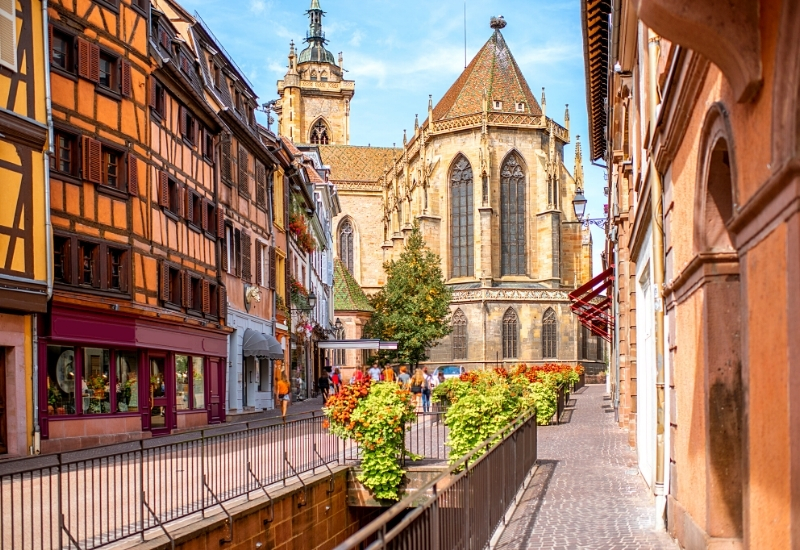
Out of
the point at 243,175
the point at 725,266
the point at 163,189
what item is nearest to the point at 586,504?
the point at 725,266

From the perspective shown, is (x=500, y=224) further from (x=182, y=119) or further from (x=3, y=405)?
(x=3, y=405)

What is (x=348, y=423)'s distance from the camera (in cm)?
1502

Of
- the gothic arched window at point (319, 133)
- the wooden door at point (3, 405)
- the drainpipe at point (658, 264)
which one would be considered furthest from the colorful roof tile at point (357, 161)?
the drainpipe at point (658, 264)

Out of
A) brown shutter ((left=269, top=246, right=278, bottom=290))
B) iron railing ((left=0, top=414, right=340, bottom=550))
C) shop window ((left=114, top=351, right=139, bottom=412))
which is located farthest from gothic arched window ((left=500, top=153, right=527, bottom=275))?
iron railing ((left=0, top=414, right=340, bottom=550))

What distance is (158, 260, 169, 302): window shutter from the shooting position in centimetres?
2323

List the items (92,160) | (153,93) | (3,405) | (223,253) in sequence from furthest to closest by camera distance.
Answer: (223,253)
(153,93)
(92,160)
(3,405)

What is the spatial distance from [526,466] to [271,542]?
401cm

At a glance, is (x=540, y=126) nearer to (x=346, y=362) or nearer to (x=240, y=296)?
(x=346, y=362)

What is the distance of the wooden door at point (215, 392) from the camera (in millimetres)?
27719

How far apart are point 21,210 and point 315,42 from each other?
92842 millimetres

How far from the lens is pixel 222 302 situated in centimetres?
2864

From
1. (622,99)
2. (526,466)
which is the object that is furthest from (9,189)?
(622,99)

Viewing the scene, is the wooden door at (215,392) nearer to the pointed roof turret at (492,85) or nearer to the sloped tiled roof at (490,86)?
the sloped tiled roof at (490,86)

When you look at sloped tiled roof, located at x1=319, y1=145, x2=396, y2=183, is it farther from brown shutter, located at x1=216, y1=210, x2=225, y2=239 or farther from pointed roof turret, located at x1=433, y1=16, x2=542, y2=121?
brown shutter, located at x1=216, y1=210, x2=225, y2=239
